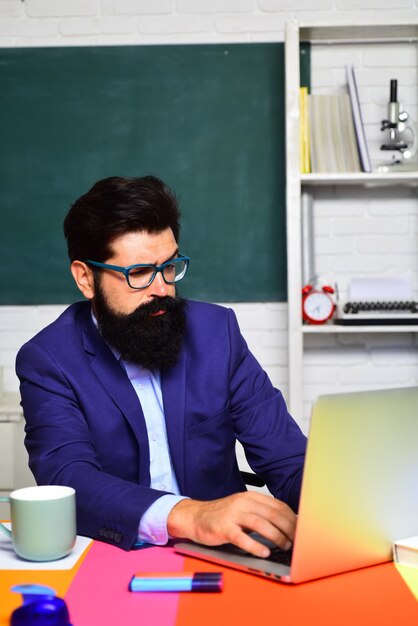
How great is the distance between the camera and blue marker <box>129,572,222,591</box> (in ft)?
3.35

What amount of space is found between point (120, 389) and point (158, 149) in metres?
1.76

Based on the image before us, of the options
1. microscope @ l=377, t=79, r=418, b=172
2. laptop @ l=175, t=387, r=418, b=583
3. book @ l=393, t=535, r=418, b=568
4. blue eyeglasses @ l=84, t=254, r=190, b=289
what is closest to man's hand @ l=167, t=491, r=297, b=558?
laptop @ l=175, t=387, r=418, b=583

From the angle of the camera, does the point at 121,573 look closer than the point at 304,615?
No

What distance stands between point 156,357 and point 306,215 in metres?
1.50

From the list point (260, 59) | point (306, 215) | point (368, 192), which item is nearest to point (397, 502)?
point (306, 215)

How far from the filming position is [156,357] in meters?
1.75

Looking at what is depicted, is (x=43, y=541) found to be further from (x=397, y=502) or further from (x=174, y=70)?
(x=174, y=70)

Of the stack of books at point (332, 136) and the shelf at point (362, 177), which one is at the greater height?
the stack of books at point (332, 136)

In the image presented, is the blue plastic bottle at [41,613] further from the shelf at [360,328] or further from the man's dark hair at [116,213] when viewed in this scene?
the shelf at [360,328]

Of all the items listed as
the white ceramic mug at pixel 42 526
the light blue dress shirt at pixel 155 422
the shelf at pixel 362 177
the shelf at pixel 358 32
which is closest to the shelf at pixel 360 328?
the shelf at pixel 362 177

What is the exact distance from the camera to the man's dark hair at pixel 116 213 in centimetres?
179

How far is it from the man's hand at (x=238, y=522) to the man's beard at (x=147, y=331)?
1.83ft

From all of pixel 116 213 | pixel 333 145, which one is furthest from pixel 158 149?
pixel 116 213

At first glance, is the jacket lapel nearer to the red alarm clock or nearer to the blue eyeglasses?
the blue eyeglasses
